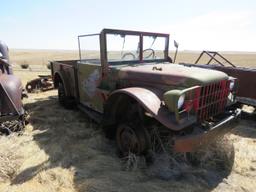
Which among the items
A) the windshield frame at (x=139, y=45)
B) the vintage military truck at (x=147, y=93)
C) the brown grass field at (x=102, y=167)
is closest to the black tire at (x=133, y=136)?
the vintage military truck at (x=147, y=93)

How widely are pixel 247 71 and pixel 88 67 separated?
11.8ft

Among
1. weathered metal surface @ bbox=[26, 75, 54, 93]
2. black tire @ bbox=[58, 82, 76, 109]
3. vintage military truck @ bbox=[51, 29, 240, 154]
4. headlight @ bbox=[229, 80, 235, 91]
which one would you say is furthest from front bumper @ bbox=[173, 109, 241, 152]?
weathered metal surface @ bbox=[26, 75, 54, 93]

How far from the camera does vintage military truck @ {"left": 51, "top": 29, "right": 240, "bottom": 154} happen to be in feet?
10.4

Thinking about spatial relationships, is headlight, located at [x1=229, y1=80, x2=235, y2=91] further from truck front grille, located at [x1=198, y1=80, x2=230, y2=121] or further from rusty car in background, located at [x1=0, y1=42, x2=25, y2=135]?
rusty car in background, located at [x1=0, y1=42, x2=25, y2=135]

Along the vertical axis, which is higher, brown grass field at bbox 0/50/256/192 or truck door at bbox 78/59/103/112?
truck door at bbox 78/59/103/112

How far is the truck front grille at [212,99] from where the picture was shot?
3.40 meters

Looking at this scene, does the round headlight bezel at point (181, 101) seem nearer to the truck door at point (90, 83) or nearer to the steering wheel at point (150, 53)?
the truck door at point (90, 83)

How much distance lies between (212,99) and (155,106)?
0.91 metres

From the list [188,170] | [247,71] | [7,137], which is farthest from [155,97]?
[247,71]

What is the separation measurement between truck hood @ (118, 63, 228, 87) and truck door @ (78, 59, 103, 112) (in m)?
0.72

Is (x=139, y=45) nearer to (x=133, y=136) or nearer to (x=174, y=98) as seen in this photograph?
(x=133, y=136)

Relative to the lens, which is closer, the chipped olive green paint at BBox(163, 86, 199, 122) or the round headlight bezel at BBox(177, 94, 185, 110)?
the chipped olive green paint at BBox(163, 86, 199, 122)

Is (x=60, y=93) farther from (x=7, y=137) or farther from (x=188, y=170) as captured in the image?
(x=188, y=170)

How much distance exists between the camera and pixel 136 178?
3.34 m
